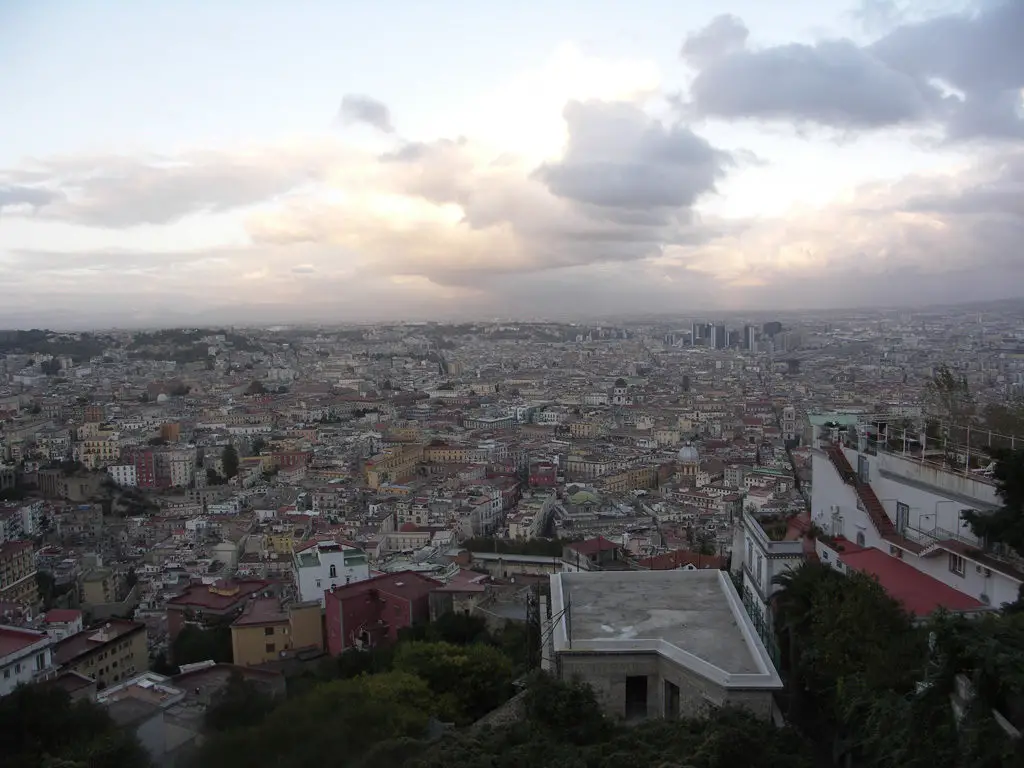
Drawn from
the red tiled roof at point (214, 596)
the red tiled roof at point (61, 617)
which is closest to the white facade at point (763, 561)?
the red tiled roof at point (214, 596)

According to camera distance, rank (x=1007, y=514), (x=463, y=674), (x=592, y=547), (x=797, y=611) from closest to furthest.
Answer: (x=1007, y=514) → (x=797, y=611) → (x=463, y=674) → (x=592, y=547)

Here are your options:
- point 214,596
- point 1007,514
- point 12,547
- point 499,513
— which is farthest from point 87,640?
point 499,513

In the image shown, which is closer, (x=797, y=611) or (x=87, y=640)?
(x=797, y=611)

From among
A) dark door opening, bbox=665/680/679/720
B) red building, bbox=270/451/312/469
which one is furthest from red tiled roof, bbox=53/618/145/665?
red building, bbox=270/451/312/469

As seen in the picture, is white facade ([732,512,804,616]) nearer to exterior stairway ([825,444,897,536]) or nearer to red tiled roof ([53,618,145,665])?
exterior stairway ([825,444,897,536])

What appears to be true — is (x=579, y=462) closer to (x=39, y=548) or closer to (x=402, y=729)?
(x=39, y=548)

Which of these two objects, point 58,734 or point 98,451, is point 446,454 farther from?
point 58,734

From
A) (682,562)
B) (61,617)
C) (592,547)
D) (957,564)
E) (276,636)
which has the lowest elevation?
(61,617)

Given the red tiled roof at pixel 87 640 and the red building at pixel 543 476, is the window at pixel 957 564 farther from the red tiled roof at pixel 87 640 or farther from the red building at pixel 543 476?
the red building at pixel 543 476
